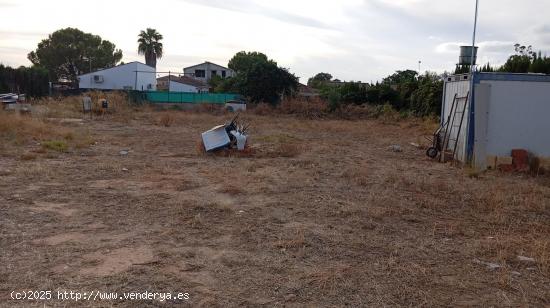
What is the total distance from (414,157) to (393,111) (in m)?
16.8

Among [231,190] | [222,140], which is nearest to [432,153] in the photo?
[222,140]

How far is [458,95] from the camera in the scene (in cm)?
1232

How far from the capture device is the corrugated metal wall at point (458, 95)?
11.5m

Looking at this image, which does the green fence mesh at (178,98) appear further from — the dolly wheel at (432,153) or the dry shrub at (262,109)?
the dolly wheel at (432,153)

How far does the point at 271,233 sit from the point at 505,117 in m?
8.12

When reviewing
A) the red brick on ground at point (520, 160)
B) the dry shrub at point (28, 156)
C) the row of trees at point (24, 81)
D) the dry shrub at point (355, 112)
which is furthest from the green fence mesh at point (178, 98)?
the red brick on ground at point (520, 160)

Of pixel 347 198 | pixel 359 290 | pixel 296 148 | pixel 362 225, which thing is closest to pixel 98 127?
pixel 296 148

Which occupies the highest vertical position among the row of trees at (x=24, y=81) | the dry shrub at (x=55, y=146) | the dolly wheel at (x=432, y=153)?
the row of trees at (x=24, y=81)

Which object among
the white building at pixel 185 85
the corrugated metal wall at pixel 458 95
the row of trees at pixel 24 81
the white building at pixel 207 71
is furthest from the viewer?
the white building at pixel 207 71

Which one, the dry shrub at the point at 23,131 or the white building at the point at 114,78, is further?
the white building at the point at 114,78

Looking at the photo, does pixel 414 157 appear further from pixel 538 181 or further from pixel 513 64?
pixel 513 64

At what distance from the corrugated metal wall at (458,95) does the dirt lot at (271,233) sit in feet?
4.52

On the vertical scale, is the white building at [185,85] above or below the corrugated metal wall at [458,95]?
above

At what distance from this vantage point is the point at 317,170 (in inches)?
395
